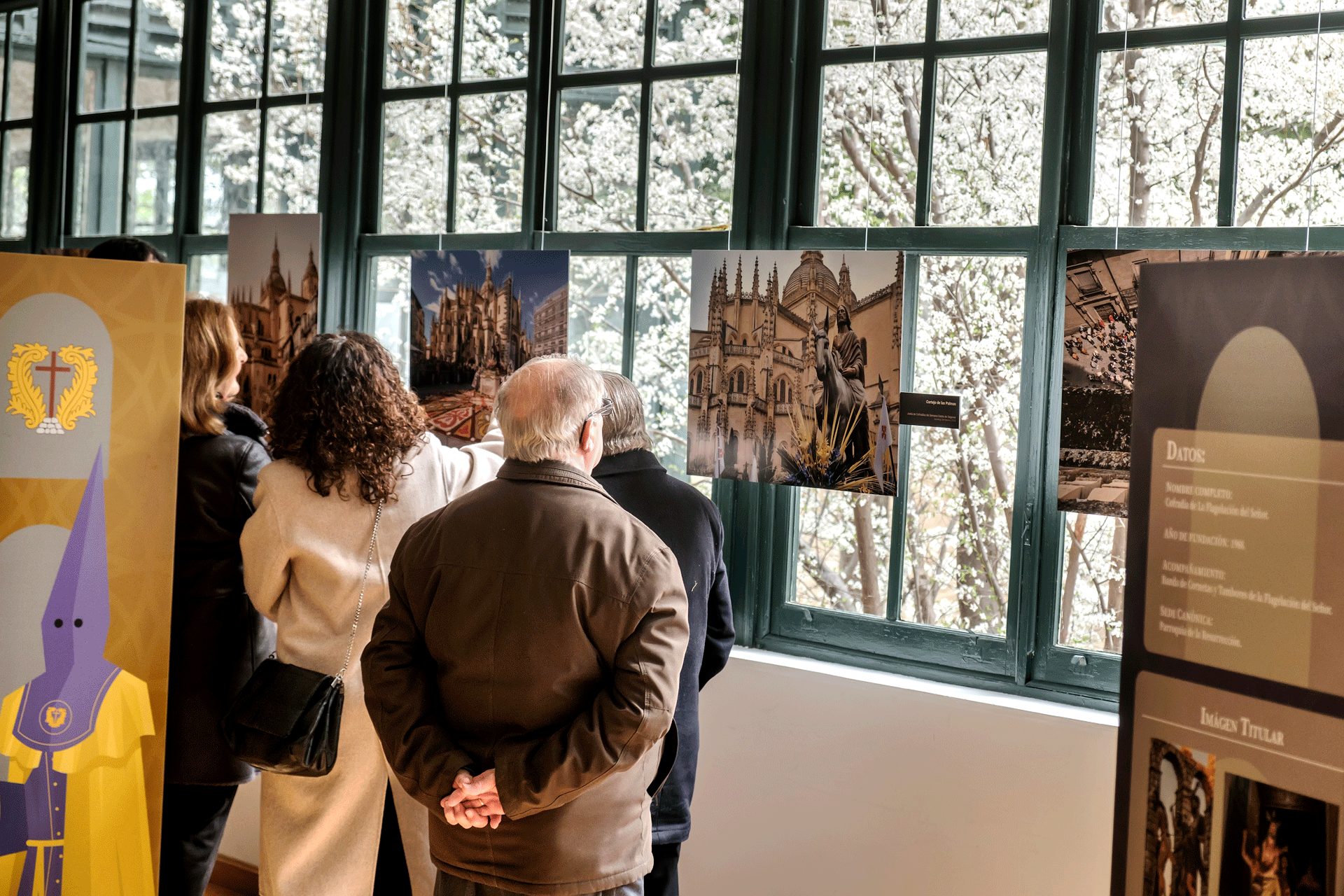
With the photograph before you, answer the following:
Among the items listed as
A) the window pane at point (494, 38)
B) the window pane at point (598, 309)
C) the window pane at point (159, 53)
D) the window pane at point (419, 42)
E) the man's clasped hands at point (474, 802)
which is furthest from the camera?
the window pane at point (159, 53)

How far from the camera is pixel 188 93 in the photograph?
14.9ft

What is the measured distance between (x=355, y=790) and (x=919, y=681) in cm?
145

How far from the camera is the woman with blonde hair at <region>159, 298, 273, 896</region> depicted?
9.41 ft

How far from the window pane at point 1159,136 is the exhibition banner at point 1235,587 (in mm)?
864

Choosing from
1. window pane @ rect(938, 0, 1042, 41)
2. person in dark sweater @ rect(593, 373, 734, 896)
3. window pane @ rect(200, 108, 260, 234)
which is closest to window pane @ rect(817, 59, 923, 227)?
window pane @ rect(938, 0, 1042, 41)

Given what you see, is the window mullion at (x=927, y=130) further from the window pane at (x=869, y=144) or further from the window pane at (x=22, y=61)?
the window pane at (x=22, y=61)

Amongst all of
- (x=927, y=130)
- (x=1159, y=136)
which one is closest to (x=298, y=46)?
(x=927, y=130)

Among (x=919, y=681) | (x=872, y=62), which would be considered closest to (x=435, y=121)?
(x=872, y=62)

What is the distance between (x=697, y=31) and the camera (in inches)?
133

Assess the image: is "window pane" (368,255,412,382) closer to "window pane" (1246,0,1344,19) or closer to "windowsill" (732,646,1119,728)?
"windowsill" (732,646,1119,728)

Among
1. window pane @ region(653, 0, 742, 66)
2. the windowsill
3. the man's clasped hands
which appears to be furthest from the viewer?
window pane @ region(653, 0, 742, 66)

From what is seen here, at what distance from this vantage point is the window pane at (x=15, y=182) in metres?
5.16

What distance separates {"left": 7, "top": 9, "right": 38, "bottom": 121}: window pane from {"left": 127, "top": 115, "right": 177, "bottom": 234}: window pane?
793 millimetres

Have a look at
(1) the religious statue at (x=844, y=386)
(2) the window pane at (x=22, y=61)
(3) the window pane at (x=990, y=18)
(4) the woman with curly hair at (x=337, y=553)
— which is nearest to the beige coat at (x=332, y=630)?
(4) the woman with curly hair at (x=337, y=553)
